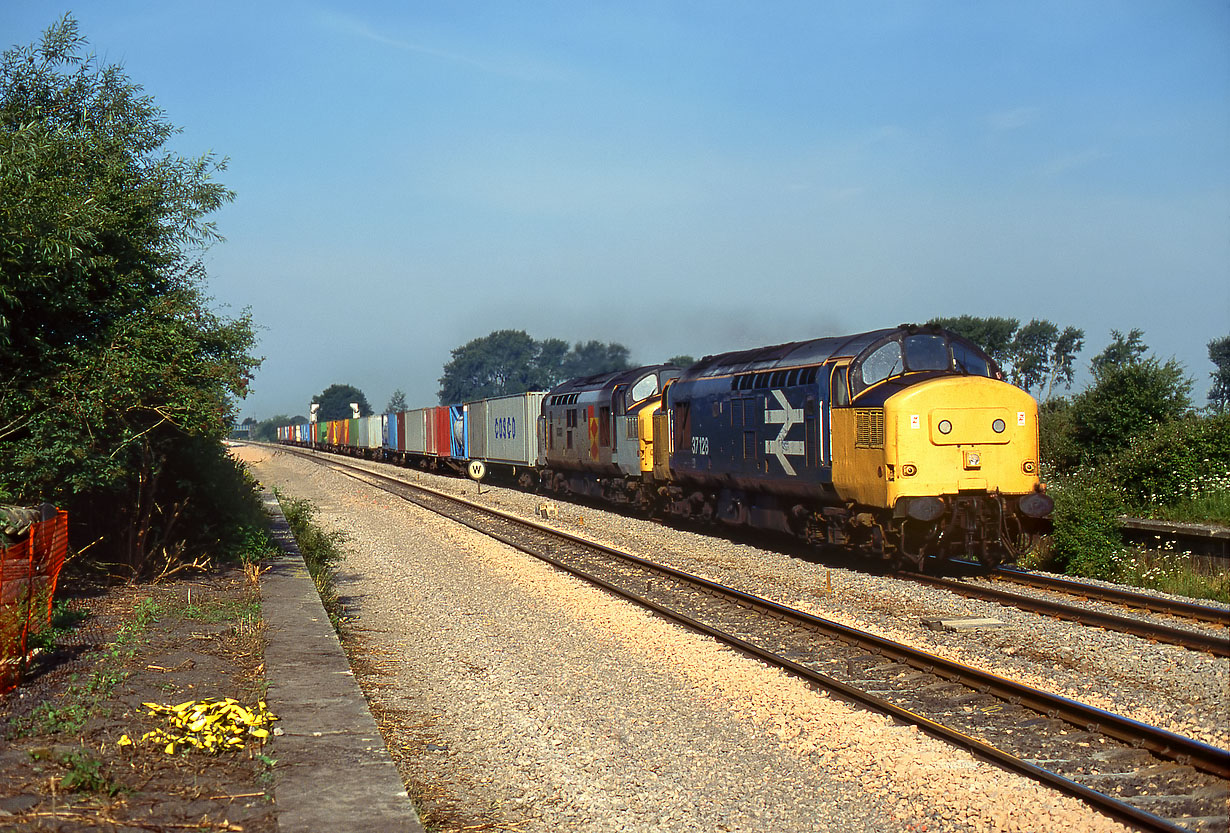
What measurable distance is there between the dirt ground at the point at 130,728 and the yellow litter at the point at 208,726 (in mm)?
60

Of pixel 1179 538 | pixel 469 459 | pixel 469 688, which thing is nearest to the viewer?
pixel 469 688

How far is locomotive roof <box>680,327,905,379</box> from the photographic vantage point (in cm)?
1458

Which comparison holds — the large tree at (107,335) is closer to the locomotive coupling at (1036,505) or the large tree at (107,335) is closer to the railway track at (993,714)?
the railway track at (993,714)

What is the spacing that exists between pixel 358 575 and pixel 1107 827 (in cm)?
1229

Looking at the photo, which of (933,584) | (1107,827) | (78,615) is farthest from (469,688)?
(933,584)

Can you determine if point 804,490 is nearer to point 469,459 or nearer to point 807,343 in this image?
point 807,343

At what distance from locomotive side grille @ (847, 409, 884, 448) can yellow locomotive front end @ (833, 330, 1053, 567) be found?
0.01 m

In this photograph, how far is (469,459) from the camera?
41.8 metres

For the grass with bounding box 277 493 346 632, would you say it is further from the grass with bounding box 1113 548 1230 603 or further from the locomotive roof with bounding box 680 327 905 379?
the grass with bounding box 1113 548 1230 603

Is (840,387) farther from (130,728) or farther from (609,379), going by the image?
(609,379)

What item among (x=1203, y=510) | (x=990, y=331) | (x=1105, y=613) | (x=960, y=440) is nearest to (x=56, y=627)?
(x=1105, y=613)

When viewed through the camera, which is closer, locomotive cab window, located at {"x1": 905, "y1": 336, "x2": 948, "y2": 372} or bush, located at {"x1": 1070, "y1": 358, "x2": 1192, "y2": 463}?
locomotive cab window, located at {"x1": 905, "y1": 336, "x2": 948, "y2": 372}

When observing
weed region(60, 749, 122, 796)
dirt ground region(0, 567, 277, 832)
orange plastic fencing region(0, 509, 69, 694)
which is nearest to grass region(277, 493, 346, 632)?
dirt ground region(0, 567, 277, 832)

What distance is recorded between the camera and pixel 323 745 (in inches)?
243
